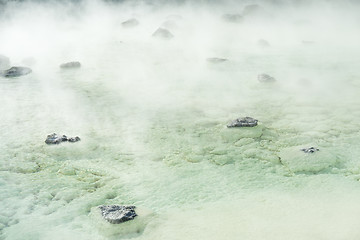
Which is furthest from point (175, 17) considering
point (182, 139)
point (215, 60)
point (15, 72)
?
point (182, 139)

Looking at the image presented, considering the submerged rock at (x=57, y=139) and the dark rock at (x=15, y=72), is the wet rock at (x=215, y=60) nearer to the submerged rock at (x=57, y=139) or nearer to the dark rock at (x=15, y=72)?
the dark rock at (x=15, y=72)

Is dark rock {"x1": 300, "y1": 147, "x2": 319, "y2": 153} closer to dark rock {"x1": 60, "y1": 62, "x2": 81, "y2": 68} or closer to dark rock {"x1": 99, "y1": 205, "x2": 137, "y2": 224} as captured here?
dark rock {"x1": 99, "y1": 205, "x2": 137, "y2": 224}

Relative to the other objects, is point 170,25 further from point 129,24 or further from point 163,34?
point 163,34

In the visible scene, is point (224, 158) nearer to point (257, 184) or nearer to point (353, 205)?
point (257, 184)

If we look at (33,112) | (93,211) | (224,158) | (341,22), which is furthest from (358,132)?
(341,22)

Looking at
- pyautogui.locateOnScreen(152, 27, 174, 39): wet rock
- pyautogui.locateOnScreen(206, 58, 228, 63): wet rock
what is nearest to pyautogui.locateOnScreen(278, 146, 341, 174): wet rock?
pyautogui.locateOnScreen(206, 58, 228, 63): wet rock

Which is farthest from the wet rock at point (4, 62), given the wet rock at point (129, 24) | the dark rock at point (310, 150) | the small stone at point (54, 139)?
the dark rock at point (310, 150)
